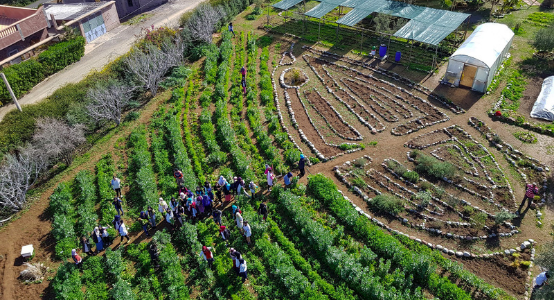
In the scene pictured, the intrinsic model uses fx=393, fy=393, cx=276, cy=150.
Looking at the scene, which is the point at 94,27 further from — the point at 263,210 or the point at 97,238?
the point at 263,210

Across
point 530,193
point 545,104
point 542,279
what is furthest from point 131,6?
point 542,279

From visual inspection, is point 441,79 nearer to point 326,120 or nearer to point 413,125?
point 413,125

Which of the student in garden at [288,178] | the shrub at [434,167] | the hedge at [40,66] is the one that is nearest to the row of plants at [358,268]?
the student in garden at [288,178]

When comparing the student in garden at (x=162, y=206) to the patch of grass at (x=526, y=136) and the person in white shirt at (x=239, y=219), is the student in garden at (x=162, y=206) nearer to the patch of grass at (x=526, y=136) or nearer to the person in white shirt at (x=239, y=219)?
the person in white shirt at (x=239, y=219)

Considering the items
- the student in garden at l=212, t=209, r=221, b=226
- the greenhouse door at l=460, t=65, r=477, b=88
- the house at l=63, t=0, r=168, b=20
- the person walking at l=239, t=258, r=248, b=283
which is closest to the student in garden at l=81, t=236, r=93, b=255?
the student in garden at l=212, t=209, r=221, b=226

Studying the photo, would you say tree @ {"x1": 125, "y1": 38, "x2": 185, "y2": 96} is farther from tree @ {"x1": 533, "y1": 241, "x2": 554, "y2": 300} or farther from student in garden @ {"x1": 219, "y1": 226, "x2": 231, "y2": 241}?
tree @ {"x1": 533, "y1": 241, "x2": 554, "y2": 300}

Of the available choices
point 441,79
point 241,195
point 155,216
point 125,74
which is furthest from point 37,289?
point 441,79
